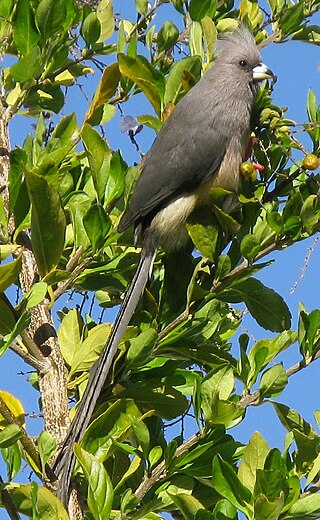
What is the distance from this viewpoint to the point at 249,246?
199 centimetres

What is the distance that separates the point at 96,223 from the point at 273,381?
0.51 m

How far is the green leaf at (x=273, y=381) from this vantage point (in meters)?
1.94

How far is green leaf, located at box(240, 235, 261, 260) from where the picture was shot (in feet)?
6.52

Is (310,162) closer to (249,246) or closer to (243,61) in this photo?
(249,246)

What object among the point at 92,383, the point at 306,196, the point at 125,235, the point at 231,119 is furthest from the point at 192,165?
the point at 92,383

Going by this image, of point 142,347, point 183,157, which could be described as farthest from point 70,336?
point 183,157

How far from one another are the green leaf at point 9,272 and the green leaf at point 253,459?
560mm

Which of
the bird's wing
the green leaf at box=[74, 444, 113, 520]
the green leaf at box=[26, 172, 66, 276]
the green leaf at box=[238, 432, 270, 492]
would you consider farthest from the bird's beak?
the green leaf at box=[74, 444, 113, 520]

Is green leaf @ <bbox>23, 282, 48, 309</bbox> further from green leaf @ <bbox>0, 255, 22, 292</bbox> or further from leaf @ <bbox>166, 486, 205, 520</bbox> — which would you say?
leaf @ <bbox>166, 486, 205, 520</bbox>

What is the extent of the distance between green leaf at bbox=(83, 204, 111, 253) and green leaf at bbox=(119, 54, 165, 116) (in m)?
0.39

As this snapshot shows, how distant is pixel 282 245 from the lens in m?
2.07

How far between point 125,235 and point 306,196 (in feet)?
1.63

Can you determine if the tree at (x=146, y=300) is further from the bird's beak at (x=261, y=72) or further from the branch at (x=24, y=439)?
the bird's beak at (x=261, y=72)

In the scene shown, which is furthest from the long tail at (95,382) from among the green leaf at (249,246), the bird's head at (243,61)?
the bird's head at (243,61)
